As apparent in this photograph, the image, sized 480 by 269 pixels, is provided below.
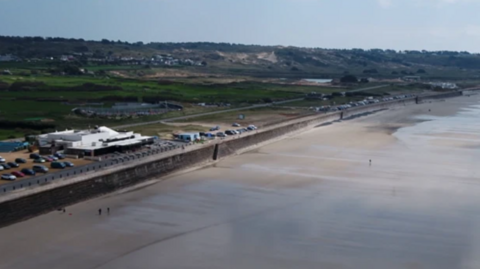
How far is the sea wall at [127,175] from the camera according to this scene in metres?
21.0

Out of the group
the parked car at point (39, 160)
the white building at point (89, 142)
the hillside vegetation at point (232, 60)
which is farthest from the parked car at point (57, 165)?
the hillside vegetation at point (232, 60)

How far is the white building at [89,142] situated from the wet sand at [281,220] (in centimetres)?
368

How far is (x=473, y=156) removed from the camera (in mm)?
36375

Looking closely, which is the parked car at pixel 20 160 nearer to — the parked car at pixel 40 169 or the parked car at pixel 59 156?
the parked car at pixel 59 156

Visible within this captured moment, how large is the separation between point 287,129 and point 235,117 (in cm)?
648

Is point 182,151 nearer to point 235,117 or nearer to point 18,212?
point 18,212

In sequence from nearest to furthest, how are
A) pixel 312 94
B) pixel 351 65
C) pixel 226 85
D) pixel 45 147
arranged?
pixel 45 147 → pixel 312 94 → pixel 226 85 → pixel 351 65

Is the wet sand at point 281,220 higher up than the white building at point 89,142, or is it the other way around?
the white building at point 89,142

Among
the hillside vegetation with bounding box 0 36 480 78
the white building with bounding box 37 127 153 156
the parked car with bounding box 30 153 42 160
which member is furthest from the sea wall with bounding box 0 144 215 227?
the hillside vegetation with bounding box 0 36 480 78

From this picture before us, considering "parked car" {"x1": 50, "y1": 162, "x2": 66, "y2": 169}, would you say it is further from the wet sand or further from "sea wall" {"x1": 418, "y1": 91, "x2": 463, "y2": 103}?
"sea wall" {"x1": 418, "y1": 91, "x2": 463, "y2": 103}

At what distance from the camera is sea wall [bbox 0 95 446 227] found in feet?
69.1

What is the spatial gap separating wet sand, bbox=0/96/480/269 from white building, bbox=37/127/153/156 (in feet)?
12.1

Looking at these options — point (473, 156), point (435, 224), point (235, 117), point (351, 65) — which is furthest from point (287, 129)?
point (351, 65)

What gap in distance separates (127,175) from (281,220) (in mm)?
7356
